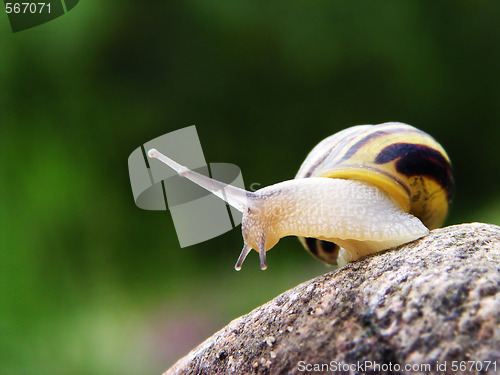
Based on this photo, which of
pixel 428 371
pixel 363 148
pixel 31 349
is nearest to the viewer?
pixel 428 371

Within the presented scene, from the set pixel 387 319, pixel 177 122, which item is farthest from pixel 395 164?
pixel 177 122

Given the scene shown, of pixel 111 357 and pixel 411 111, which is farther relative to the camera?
pixel 411 111

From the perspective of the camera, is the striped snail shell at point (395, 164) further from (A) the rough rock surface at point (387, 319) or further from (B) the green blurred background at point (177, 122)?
(B) the green blurred background at point (177, 122)

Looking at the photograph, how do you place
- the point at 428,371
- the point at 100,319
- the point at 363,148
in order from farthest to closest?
the point at 100,319
the point at 363,148
the point at 428,371

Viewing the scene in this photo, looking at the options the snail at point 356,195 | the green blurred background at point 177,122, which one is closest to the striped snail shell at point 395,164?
the snail at point 356,195

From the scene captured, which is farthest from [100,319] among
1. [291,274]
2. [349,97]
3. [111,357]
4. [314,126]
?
[349,97]

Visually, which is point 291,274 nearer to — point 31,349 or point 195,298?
point 195,298

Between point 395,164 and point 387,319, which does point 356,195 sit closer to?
point 395,164

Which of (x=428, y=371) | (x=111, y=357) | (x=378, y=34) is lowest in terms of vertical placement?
(x=111, y=357)

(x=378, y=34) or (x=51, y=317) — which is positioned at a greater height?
(x=378, y=34)
